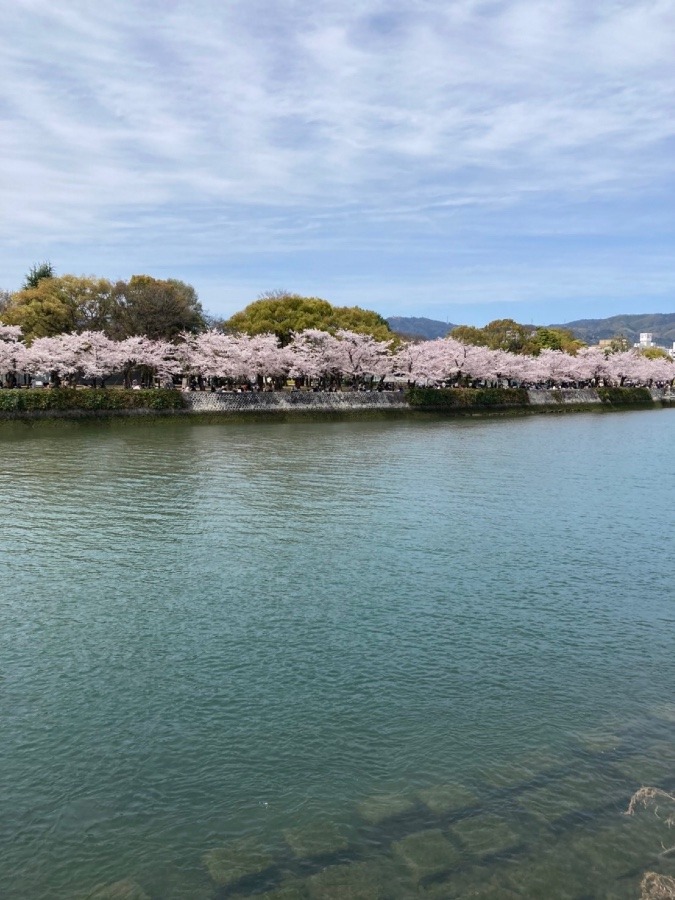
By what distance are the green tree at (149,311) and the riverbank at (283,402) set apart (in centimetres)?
1325

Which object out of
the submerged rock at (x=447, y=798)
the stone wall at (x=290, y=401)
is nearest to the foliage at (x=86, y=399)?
the stone wall at (x=290, y=401)

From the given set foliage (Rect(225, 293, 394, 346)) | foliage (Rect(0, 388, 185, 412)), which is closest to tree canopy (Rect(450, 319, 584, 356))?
foliage (Rect(225, 293, 394, 346))

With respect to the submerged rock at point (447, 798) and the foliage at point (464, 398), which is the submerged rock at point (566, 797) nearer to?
the submerged rock at point (447, 798)

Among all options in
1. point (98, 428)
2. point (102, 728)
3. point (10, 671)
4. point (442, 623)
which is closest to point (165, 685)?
point (102, 728)

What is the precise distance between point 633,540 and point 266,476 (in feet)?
45.7

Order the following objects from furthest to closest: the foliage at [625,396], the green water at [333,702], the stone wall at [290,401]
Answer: the foliage at [625,396]
the stone wall at [290,401]
the green water at [333,702]

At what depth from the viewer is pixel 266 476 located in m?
27.1

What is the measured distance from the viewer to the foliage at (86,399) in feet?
150

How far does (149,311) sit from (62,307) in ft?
23.8

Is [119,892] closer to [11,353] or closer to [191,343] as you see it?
[11,353]

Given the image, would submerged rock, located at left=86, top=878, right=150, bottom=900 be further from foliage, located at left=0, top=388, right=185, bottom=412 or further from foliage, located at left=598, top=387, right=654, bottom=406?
foliage, located at left=598, top=387, right=654, bottom=406

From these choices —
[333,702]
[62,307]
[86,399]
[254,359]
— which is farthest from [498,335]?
[333,702]

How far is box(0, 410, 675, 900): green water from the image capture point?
20.0 feet

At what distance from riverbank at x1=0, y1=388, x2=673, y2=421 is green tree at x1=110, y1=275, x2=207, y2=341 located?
13246mm
